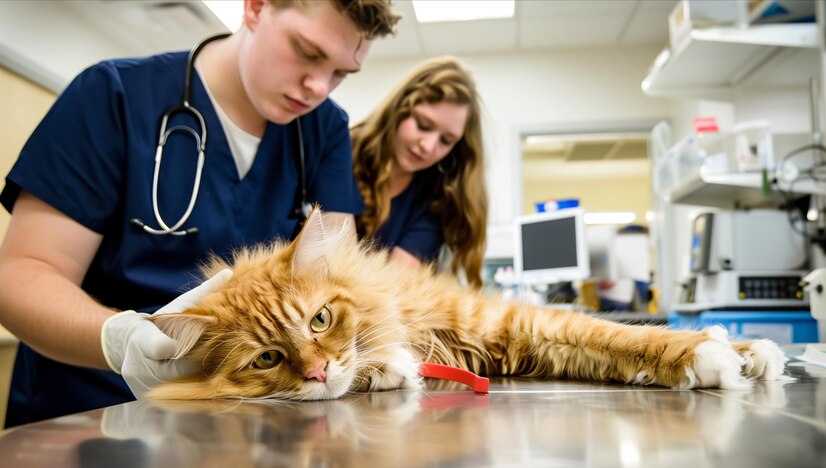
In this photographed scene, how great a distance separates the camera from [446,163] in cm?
234

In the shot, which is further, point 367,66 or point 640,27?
point 367,66

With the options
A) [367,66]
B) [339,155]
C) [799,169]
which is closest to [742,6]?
[799,169]

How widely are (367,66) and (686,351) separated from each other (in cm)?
539

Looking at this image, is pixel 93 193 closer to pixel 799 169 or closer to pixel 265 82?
pixel 265 82

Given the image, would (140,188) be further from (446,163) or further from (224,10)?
(224,10)

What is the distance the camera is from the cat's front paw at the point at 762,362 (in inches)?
34.9

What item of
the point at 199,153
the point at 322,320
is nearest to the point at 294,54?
the point at 199,153

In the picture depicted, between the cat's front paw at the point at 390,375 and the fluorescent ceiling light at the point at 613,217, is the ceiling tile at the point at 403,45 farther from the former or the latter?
the fluorescent ceiling light at the point at 613,217

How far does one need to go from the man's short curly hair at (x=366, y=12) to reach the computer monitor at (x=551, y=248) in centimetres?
333

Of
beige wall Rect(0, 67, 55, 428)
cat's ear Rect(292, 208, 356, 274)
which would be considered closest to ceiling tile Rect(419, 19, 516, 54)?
beige wall Rect(0, 67, 55, 428)

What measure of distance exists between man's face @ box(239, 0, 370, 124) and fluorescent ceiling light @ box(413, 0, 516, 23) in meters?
3.38

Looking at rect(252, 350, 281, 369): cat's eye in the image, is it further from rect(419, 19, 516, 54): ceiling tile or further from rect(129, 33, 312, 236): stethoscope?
rect(419, 19, 516, 54): ceiling tile

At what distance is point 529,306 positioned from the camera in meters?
1.16

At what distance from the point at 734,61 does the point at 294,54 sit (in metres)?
3.02
